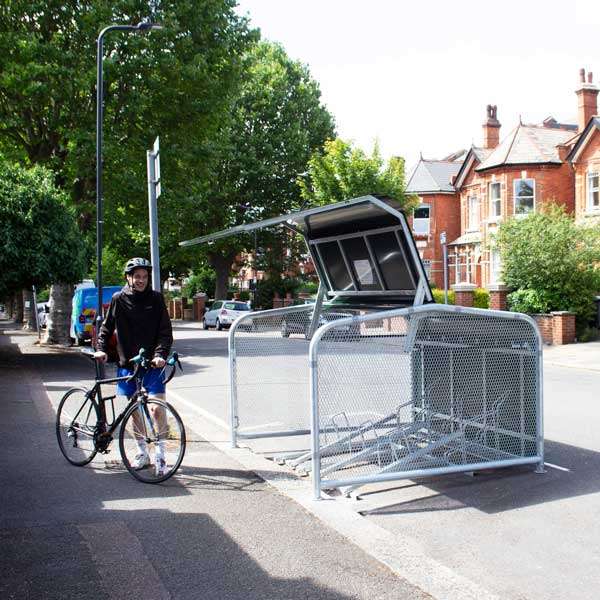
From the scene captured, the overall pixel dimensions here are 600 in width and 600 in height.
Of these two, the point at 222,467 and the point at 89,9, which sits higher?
the point at 89,9

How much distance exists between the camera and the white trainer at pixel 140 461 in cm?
705

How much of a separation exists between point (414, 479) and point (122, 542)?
2.96 metres

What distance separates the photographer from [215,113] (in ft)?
85.9

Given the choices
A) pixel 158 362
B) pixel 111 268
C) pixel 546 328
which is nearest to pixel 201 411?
pixel 158 362

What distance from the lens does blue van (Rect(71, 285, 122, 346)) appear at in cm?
2623

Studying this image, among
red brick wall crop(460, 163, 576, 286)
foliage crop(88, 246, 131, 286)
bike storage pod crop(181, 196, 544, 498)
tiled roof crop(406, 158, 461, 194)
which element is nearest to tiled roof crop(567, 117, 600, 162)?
red brick wall crop(460, 163, 576, 286)

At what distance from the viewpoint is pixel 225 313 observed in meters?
41.5

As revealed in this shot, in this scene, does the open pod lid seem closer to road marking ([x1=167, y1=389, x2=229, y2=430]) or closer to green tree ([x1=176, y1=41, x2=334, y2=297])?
road marking ([x1=167, y1=389, x2=229, y2=430])

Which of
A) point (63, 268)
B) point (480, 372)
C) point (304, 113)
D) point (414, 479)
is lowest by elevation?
point (414, 479)

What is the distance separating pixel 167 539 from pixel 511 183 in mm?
40905

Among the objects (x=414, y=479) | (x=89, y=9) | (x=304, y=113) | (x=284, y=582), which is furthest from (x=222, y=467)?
(x=304, y=113)

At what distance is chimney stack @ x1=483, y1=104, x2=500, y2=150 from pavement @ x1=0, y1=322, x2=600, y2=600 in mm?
46471

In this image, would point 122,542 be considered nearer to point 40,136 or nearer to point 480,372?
point 480,372

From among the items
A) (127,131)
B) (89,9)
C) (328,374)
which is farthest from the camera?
(127,131)
